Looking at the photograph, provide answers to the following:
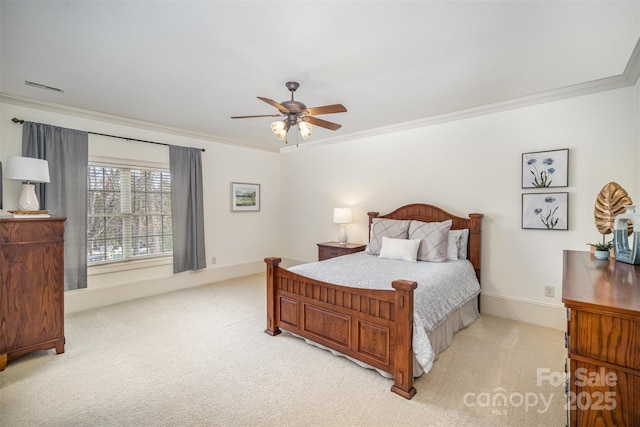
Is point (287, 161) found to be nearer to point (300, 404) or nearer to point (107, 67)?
point (107, 67)

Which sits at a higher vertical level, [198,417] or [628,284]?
[628,284]

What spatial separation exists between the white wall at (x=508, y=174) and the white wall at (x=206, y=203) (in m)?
1.89

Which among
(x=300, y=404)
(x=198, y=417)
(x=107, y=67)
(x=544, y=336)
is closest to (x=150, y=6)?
(x=107, y=67)

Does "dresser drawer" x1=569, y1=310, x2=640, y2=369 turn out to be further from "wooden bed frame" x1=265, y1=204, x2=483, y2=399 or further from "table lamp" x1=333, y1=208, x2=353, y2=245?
"table lamp" x1=333, y1=208, x2=353, y2=245

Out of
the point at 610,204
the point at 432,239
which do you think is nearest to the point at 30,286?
the point at 432,239

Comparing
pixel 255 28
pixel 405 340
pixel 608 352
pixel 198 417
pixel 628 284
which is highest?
pixel 255 28

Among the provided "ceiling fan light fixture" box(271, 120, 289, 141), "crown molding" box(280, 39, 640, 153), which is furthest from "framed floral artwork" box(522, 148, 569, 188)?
"ceiling fan light fixture" box(271, 120, 289, 141)

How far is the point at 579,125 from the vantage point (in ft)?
9.98

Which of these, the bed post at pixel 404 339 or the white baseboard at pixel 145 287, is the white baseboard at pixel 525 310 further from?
the white baseboard at pixel 145 287

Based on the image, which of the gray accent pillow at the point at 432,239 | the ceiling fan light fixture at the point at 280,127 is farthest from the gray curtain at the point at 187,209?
the gray accent pillow at the point at 432,239

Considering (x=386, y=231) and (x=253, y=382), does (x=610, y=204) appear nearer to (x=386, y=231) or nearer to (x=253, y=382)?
(x=386, y=231)

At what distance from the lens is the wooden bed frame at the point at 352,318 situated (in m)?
2.09

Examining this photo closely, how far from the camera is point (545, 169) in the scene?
3197 mm

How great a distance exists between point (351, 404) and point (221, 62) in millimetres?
2844
